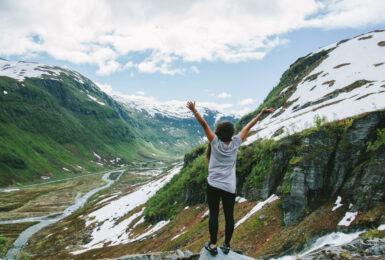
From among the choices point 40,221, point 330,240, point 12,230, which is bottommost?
point 40,221

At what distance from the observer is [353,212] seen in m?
15.7

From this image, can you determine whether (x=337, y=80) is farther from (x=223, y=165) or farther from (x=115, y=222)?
(x=115, y=222)

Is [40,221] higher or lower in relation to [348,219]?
lower

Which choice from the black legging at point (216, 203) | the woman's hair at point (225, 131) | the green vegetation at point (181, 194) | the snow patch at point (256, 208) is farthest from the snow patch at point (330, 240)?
the green vegetation at point (181, 194)

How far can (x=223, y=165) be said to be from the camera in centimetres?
738

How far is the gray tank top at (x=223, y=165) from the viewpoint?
7262mm

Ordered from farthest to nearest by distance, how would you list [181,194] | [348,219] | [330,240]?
[181,194] → [348,219] → [330,240]

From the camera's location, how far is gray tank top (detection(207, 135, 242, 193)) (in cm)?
726

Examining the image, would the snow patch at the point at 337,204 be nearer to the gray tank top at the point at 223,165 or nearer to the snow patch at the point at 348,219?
the snow patch at the point at 348,219

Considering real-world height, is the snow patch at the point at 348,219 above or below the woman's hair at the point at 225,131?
below

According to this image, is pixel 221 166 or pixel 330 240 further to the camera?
pixel 330 240

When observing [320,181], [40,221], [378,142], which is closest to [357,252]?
[378,142]

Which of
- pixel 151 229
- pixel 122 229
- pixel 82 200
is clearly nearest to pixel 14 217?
pixel 82 200

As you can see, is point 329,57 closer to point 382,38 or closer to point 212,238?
point 382,38
